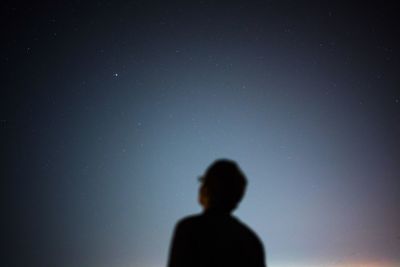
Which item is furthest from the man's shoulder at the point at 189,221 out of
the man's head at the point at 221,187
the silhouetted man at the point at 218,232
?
the man's head at the point at 221,187

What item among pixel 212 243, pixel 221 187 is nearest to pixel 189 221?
pixel 212 243

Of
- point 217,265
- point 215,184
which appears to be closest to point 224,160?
point 215,184

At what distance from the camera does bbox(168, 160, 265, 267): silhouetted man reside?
7.27ft

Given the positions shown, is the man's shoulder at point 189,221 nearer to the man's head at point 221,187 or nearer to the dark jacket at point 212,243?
the dark jacket at point 212,243

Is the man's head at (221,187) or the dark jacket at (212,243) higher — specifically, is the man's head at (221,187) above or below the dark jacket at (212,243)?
above

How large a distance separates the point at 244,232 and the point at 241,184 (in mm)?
271

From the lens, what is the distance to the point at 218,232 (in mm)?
2299

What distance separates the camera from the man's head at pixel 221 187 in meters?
2.41

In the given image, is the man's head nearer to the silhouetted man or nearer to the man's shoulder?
the silhouetted man

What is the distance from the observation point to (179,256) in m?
2.20

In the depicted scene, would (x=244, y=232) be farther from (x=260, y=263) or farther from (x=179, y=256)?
(x=179, y=256)

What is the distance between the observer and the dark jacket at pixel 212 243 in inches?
86.9

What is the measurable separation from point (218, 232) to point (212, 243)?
0.07m

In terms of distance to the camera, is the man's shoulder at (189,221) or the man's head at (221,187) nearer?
the man's shoulder at (189,221)
